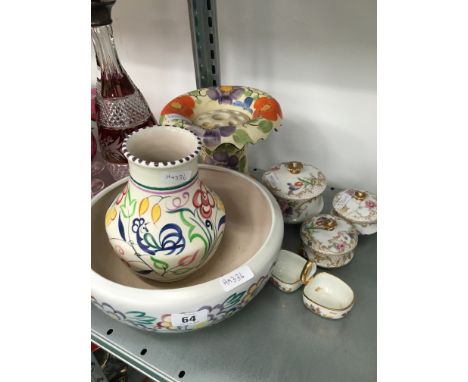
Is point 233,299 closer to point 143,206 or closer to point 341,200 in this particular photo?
point 143,206

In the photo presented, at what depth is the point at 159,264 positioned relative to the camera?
44 centimetres

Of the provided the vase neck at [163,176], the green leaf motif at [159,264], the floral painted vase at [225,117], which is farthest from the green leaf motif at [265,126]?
the green leaf motif at [159,264]

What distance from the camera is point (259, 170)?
856 millimetres

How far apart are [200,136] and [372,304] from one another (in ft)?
1.11

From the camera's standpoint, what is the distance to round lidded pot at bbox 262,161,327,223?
0.65m

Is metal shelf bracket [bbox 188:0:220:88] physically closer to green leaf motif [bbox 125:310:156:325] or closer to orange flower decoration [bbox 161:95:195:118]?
orange flower decoration [bbox 161:95:195:118]

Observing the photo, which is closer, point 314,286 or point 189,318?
point 189,318

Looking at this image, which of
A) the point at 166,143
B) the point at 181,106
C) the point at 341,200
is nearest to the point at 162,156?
the point at 166,143

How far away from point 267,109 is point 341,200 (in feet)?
0.81

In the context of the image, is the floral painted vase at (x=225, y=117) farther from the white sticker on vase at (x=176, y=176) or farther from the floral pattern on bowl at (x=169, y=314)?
the floral pattern on bowl at (x=169, y=314)

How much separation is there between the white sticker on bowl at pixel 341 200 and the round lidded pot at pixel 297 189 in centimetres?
3

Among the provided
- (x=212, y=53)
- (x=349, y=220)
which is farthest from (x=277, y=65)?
(x=349, y=220)

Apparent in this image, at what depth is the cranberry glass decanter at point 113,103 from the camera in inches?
25.5

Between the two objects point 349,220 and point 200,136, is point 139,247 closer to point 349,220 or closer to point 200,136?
point 200,136
